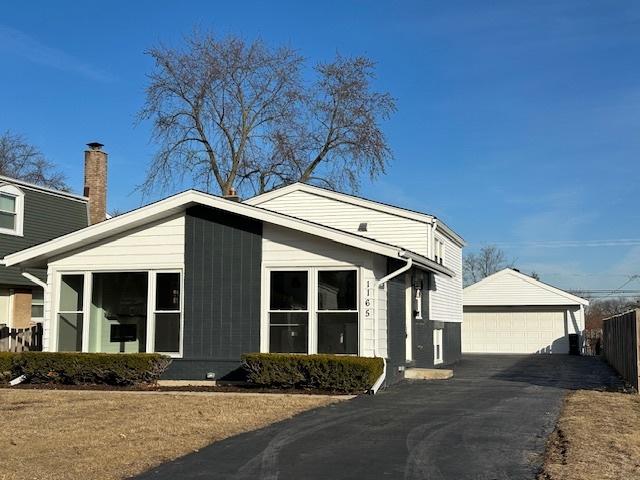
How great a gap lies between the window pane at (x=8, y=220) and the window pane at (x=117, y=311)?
699 cm

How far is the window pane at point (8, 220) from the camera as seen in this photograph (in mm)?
21875

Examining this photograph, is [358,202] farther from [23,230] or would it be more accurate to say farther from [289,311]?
[23,230]

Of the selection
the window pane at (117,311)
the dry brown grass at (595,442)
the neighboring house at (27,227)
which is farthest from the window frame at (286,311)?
the neighboring house at (27,227)

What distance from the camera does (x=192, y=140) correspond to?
3675 cm

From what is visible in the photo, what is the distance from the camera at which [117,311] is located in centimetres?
1658

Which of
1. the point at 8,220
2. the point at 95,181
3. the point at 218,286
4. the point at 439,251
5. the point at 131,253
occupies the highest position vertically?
the point at 95,181

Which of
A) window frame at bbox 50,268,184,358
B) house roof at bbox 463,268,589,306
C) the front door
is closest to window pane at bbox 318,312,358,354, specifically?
window frame at bbox 50,268,184,358

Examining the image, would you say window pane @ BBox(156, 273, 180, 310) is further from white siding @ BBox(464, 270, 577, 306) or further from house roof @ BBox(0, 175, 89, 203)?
white siding @ BBox(464, 270, 577, 306)

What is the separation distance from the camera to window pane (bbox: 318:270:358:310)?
596 inches

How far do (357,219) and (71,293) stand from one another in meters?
8.60

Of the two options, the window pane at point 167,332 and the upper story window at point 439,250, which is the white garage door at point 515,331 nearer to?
the upper story window at point 439,250

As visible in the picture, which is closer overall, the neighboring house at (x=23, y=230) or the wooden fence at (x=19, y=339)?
the wooden fence at (x=19, y=339)

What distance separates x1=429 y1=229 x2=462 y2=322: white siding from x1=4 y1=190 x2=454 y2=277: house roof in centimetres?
602

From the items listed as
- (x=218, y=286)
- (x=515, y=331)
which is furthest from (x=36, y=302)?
(x=515, y=331)
